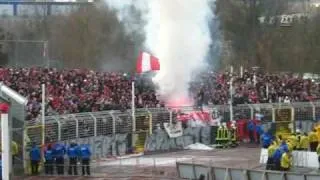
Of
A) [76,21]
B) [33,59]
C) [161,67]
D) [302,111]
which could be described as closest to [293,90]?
[302,111]

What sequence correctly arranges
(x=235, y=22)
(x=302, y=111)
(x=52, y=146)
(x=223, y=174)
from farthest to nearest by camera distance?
(x=235, y=22) → (x=302, y=111) → (x=52, y=146) → (x=223, y=174)

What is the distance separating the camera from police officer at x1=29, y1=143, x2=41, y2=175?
26.1m

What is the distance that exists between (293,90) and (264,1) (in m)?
26.7

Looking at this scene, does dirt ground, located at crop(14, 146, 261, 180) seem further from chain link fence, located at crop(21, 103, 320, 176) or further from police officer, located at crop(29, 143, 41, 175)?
chain link fence, located at crop(21, 103, 320, 176)

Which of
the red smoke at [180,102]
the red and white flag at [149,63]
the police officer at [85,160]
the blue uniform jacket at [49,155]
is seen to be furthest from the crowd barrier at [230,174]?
the red and white flag at [149,63]

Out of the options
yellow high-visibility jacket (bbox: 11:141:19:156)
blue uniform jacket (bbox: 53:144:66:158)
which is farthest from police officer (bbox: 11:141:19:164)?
blue uniform jacket (bbox: 53:144:66:158)

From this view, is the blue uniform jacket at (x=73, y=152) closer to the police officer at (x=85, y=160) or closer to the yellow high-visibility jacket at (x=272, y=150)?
the police officer at (x=85, y=160)

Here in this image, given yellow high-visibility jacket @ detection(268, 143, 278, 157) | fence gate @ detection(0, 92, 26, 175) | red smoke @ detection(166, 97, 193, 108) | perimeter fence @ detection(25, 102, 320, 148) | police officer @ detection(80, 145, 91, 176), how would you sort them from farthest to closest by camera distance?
red smoke @ detection(166, 97, 193, 108), perimeter fence @ detection(25, 102, 320, 148), fence gate @ detection(0, 92, 26, 175), police officer @ detection(80, 145, 91, 176), yellow high-visibility jacket @ detection(268, 143, 278, 157)

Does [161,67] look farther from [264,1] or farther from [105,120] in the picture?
[264,1]

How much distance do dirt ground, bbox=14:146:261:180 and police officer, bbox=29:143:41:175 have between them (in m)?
0.60

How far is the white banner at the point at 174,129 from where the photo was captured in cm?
3303

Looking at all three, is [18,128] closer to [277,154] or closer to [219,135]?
[277,154]

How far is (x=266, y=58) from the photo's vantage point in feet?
205

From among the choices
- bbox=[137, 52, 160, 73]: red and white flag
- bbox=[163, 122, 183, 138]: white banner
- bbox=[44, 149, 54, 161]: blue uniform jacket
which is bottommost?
bbox=[44, 149, 54, 161]: blue uniform jacket
